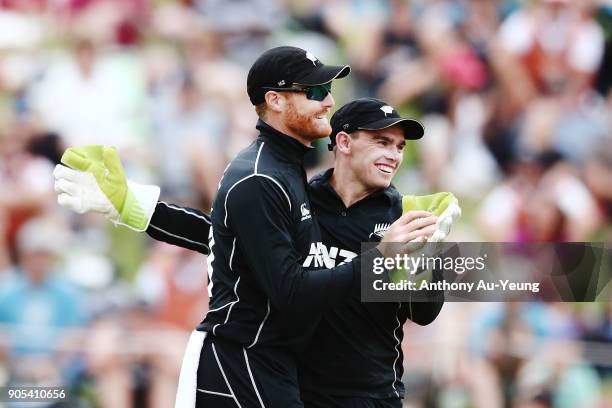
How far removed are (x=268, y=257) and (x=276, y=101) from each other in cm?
69

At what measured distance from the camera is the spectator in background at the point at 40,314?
8305 millimetres

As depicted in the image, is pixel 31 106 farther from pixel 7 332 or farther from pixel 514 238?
pixel 514 238

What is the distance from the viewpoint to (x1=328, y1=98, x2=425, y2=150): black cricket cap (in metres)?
5.01

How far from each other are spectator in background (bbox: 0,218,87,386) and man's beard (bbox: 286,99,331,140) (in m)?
4.06

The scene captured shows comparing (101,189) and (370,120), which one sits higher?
(370,120)

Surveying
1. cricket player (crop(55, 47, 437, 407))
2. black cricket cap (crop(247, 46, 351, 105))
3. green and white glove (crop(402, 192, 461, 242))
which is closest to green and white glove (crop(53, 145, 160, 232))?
cricket player (crop(55, 47, 437, 407))

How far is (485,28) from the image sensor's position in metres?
10.2

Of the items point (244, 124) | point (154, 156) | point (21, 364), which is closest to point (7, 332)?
point (21, 364)

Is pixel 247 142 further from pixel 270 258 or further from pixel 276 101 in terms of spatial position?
pixel 270 258

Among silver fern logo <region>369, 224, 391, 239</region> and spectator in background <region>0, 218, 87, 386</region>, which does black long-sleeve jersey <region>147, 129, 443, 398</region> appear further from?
spectator in background <region>0, 218, 87, 386</region>

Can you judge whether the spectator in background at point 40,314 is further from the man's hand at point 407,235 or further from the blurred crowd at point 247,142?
the man's hand at point 407,235

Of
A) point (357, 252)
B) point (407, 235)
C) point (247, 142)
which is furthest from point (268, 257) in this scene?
point (247, 142)

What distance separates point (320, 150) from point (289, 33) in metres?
1.29

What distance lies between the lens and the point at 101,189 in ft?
16.5
